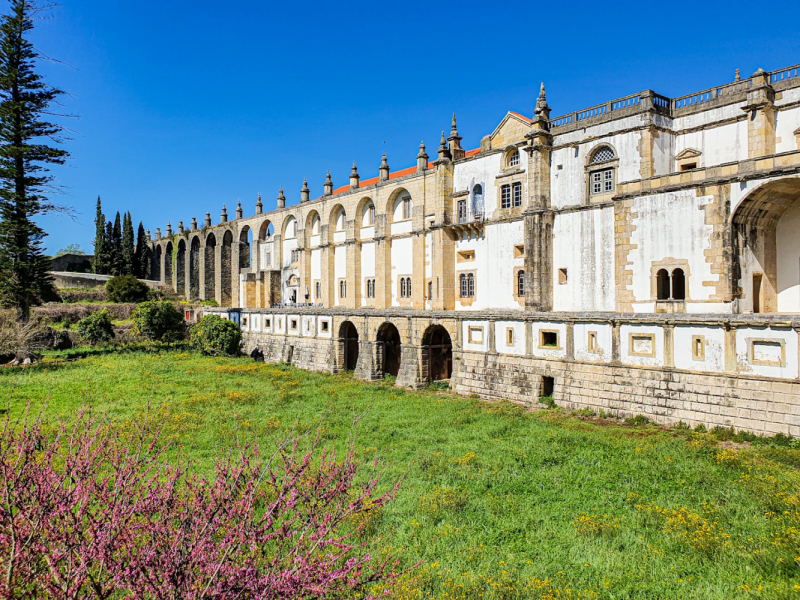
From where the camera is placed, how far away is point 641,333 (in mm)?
17641

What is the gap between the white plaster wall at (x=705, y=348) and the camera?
1564cm

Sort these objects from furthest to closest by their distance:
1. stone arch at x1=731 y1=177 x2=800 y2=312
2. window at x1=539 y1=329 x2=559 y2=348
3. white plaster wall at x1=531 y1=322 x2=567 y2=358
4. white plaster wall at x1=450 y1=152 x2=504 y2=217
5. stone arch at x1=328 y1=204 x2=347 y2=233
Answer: stone arch at x1=328 y1=204 x2=347 y2=233, white plaster wall at x1=450 y1=152 x2=504 y2=217, window at x1=539 y1=329 x2=559 y2=348, white plaster wall at x1=531 y1=322 x2=567 y2=358, stone arch at x1=731 y1=177 x2=800 y2=312

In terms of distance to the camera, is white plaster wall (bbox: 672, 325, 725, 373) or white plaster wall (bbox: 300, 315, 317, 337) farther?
white plaster wall (bbox: 300, 315, 317, 337)

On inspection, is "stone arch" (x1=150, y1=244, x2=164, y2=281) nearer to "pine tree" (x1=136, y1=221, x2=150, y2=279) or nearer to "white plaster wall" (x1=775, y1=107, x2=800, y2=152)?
"pine tree" (x1=136, y1=221, x2=150, y2=279)

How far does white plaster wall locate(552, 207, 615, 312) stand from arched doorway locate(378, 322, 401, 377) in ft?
34.5

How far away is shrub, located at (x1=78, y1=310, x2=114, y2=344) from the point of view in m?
36.1

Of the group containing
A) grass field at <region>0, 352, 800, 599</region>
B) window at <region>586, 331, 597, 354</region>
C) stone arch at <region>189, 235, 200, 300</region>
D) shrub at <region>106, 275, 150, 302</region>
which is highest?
stone arch at <region>189, 235, 200, 300</region>

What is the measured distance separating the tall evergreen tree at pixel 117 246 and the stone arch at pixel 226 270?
683 inches

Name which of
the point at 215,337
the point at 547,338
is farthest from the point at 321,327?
the point at 547,338

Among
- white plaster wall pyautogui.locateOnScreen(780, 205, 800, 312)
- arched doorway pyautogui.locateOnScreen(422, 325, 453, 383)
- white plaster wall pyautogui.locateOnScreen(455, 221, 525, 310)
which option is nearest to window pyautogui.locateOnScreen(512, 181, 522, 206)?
white plaster wall pyautogui.locateOnScreen(455, 221, 525, 310)

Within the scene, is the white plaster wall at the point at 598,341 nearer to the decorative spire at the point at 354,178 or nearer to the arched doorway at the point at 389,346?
the arched doorway at the point at 389,346

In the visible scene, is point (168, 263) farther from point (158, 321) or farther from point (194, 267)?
point (158, 321)

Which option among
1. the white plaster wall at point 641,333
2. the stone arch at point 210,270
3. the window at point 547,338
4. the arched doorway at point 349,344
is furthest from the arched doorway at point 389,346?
the stone arch at point 210,270

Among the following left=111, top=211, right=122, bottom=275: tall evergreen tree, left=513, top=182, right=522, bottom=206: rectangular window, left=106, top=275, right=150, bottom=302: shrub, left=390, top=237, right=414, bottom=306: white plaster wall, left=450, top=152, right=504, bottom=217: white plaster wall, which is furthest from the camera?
left=111, top=211, right=122, bottom=275: tall evergreen tree
